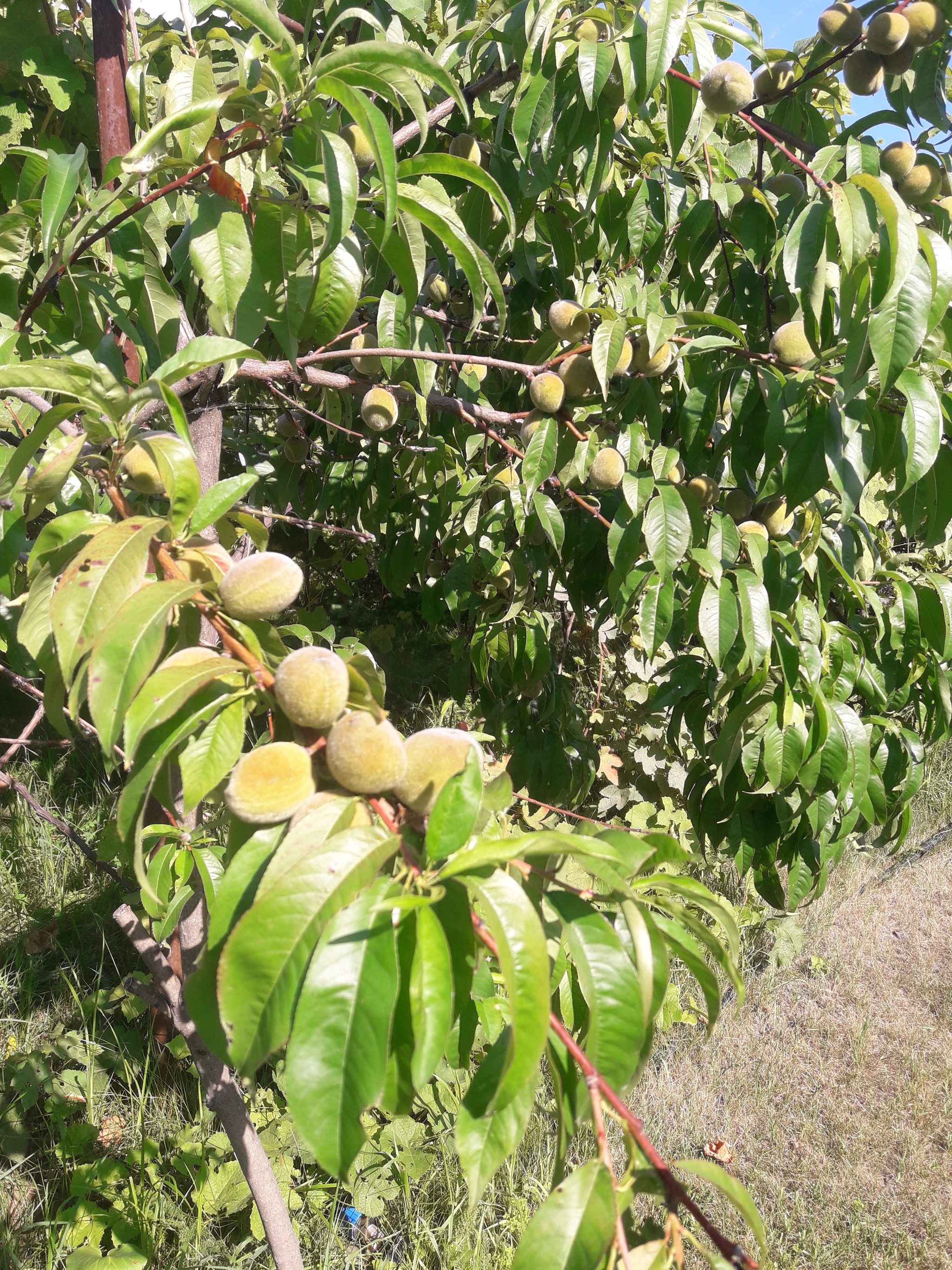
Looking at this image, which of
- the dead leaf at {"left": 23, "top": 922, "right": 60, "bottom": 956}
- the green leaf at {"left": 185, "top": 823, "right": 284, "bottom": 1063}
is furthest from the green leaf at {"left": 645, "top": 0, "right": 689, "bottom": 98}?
the dead leaf at {"left": 23, "top": 922, "right": 60, "bottom": 956}

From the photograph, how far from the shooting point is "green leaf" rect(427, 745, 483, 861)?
65cm

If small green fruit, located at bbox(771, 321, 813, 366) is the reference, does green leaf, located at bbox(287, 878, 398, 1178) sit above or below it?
below

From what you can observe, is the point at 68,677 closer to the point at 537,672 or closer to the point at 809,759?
the point at 809,759

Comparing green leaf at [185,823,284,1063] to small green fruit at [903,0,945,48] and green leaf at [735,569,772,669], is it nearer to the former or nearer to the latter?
green leaf at [735,569,772,669]

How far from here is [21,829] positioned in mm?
3514

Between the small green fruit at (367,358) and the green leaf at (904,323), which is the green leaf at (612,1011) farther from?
the small green fruit at (367,358)

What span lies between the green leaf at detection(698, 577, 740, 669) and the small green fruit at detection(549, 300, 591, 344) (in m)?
0.62

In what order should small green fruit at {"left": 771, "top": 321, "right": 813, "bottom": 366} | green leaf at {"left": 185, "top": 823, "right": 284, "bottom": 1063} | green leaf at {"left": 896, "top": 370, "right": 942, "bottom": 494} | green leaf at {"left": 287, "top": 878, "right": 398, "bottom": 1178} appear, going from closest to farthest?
1. green leaf at {"left": 287, "top": 878, "right": 398, "bottom": 1178}
2. green leaf at {"left": 185, "top": 823, "right": 284, "bottom": 1063}
3. green leaf at {"left": 896, "top": 370, "right": 942, "bottom": 494}
4. small green fruit at {"left": 771, "top": 321, "right": 813, "bottom": 366}

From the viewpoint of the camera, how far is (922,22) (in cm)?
169

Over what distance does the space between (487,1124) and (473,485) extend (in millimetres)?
1649

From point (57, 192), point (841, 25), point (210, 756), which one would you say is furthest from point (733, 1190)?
point (841, 25)

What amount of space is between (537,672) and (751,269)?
1163 mm

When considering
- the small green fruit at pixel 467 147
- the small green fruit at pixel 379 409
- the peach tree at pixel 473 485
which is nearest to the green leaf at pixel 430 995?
the peach tree at pixel 473 485

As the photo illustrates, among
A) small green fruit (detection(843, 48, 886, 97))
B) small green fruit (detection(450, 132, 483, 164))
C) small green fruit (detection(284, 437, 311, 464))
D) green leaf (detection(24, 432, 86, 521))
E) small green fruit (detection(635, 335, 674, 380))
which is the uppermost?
small green fruit (detection(843, 48, 886, 97))
